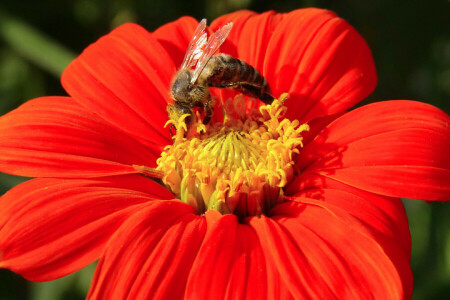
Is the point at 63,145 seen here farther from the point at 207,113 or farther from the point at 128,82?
the point at 207,113

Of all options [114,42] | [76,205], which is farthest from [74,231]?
[114,42]

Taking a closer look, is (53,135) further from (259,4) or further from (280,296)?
(259,4)

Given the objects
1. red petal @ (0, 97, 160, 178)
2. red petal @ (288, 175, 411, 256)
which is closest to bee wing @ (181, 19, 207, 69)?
red petal @ (0, 97, 160, 178)

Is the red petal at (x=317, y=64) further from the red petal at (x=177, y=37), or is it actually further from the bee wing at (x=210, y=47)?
the red petal at (x=177, y=37)

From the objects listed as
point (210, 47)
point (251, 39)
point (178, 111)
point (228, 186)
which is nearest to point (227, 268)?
point (228, 186)

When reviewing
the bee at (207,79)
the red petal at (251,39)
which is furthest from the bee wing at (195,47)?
the red petal at (251,39)

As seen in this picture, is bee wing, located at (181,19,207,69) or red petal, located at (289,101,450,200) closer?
red petal, located at (289,101,450,200)

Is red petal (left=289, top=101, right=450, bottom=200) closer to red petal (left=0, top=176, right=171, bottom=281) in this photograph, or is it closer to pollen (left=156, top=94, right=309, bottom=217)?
pollen (left=156, top=94, right=309, bottom=217)
